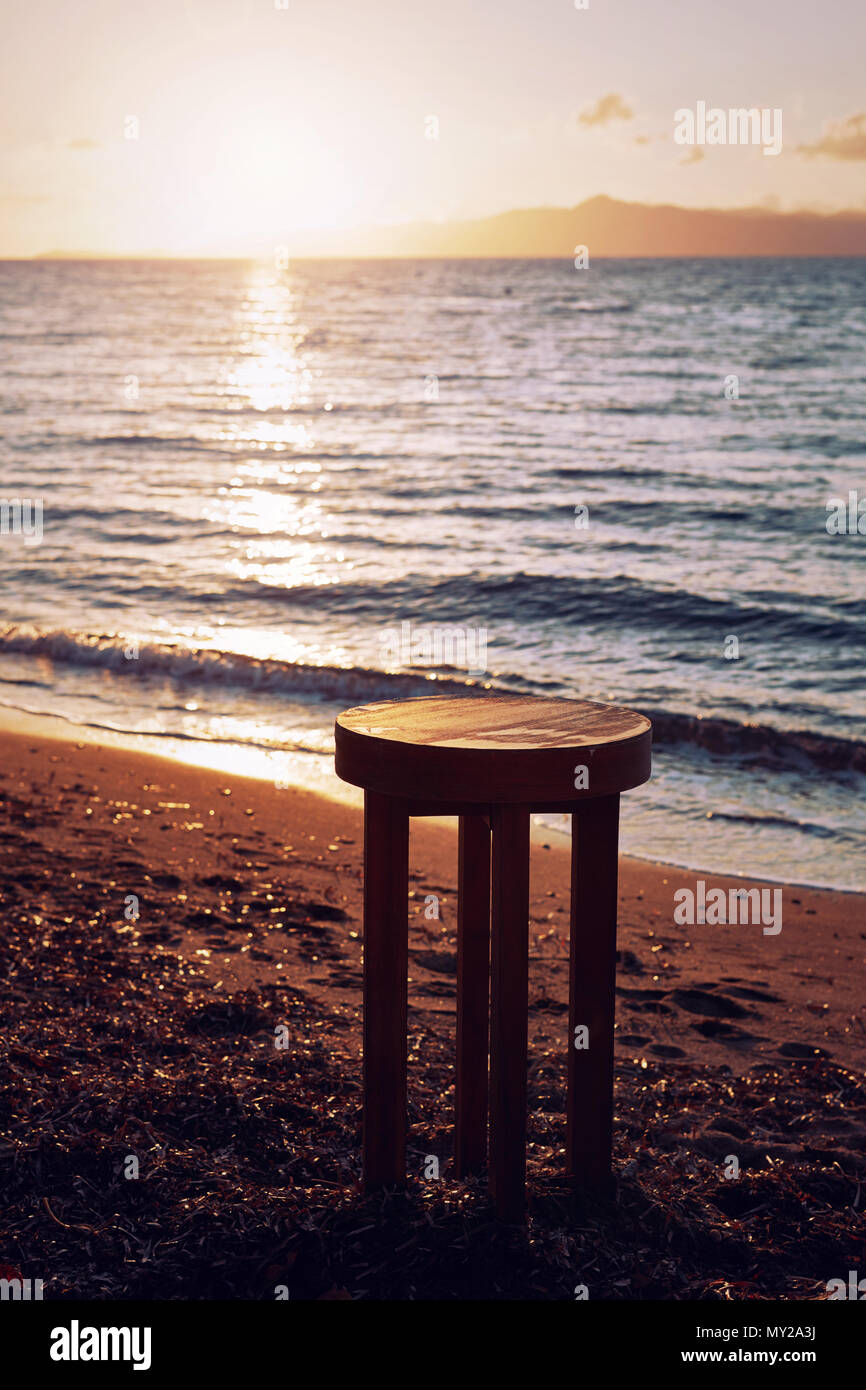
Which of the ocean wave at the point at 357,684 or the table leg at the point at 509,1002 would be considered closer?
the table leg at the point at 509,1002

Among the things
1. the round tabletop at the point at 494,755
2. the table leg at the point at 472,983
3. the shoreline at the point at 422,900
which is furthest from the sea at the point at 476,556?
the round tabletop at the point at 494,755

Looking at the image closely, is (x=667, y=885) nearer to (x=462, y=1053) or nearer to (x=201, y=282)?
(x=462, y=1053)

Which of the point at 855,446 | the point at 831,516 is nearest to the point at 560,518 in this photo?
the point at 831,516

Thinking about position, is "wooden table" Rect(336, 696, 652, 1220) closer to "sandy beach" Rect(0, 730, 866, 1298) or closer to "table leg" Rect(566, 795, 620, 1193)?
"table leg" Rect(566, 795, 620, 1193)

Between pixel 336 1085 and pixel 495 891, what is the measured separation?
4.84ft

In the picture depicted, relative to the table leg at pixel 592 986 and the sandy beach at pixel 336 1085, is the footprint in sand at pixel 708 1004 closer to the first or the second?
the sandy beach at pixel 336 1085

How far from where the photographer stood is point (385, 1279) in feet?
9.84

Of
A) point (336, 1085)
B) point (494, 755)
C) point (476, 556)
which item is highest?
point (494, 755)

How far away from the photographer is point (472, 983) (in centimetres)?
338

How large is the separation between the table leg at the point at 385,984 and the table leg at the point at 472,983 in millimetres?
215

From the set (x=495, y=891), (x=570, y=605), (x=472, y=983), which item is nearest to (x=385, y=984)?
(x=472, y=983)

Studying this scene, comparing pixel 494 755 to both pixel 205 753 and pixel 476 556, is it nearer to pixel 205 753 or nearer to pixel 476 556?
pixel 205 753

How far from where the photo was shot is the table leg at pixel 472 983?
3363 mm
